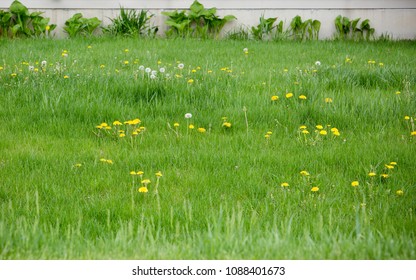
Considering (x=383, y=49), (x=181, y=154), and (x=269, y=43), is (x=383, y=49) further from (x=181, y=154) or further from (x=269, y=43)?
(x=181, y=154)

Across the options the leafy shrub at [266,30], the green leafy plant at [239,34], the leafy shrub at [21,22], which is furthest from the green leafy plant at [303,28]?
the leafy shrub at [21,22]

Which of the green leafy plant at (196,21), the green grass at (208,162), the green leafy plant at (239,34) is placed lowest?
the green grass at (208,162)

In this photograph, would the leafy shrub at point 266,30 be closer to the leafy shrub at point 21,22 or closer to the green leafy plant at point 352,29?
the green leafy plant at point 352,29

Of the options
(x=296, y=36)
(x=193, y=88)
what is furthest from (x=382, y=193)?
(x=296, y=36)

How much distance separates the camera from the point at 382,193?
380 centimetres

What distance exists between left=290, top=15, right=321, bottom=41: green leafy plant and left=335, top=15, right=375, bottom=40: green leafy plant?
443mm

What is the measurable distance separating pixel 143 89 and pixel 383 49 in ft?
17.1

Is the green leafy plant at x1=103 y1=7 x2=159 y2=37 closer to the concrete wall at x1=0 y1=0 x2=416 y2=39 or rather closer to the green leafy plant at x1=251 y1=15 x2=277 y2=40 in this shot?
the concrete wall at x1=0 y1=0 x2=416 y2=39

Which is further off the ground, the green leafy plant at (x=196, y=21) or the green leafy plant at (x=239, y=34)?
the green leafy plant at (x=196, y=21)

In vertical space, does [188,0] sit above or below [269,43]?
above

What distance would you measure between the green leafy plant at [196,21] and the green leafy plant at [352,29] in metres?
2.23

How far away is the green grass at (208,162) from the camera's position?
2769mm

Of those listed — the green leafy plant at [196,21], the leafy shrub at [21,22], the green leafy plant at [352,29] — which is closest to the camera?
the leafy shrub at [21,22]

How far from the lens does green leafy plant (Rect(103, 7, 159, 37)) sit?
1111 centimetres
